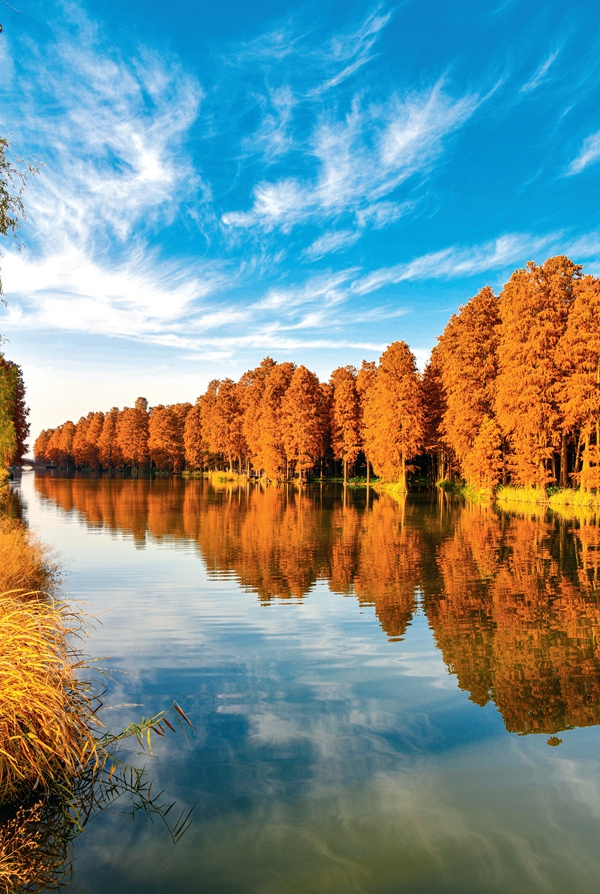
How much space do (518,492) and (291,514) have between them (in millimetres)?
18344

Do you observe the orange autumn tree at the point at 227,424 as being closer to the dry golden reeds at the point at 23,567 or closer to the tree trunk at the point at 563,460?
the tree trunk at the point at 563,460

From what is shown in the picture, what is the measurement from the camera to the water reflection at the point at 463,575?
941 centimetres

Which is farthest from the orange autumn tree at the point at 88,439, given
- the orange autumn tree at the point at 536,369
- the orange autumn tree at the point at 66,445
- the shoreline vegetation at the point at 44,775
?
the shoreline vegetation at the point at 44,775

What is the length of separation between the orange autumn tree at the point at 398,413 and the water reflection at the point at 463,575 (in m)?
22.2

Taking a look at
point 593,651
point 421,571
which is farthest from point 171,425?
point 593,651

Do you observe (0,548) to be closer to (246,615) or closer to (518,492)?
(246,615)

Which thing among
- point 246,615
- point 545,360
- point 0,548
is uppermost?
point 545,360

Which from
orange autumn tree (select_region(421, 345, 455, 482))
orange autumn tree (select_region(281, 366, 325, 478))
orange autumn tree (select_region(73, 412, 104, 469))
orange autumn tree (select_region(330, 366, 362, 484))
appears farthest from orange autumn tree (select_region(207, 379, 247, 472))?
orange autumn tree (select_region(73, 412, 104, 469))

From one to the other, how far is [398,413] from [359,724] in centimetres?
5546

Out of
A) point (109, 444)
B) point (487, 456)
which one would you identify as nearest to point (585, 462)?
point (487, 456)

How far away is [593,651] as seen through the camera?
1074 cm

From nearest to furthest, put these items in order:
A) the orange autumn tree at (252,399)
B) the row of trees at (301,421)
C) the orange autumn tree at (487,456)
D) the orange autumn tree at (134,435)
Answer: the orange autumn tree at (487,456) < the row of trees at (301,421) < the orange autumn tree at (252,399) < the orange autumn tree at (134,435)

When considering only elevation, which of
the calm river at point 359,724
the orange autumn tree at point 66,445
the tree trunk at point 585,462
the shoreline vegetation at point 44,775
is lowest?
the calm river at point 359,724

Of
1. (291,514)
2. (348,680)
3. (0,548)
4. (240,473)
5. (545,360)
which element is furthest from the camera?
(240,473)
